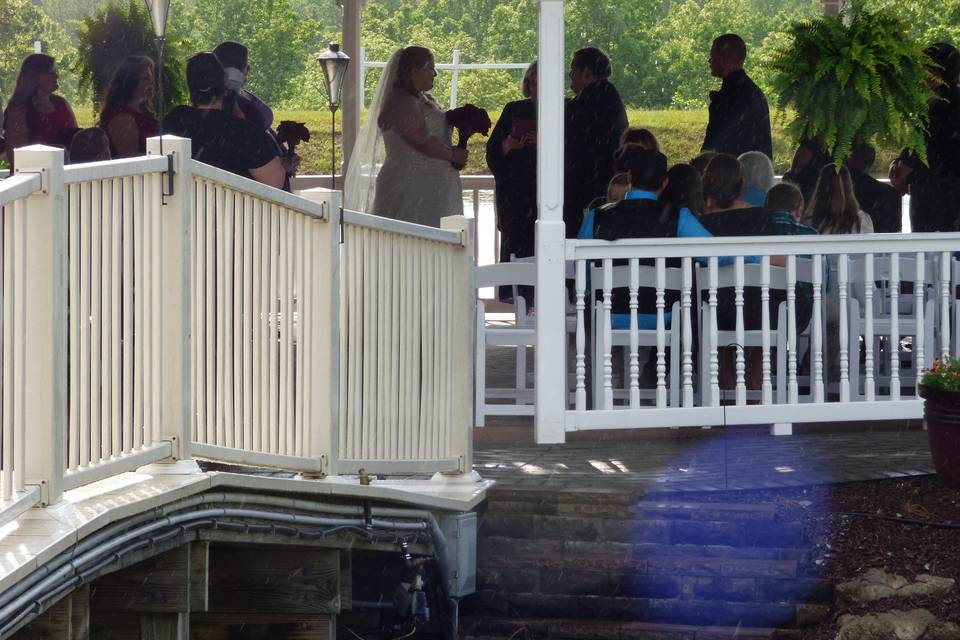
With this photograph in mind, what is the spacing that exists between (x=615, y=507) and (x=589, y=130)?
3.54 m

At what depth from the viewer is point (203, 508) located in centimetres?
531

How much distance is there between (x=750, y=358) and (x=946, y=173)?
6.46ft

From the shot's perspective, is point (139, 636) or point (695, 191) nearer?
point (139, 636)

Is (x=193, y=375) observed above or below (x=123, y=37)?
below

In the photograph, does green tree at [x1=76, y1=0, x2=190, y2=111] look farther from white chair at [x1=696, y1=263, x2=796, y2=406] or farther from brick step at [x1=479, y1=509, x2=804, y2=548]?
brick step at [x1=479, y1=509, x2=804, y2=548]

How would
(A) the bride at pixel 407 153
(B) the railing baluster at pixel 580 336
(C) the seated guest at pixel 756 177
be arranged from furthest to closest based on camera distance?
(A) the bride at pixel 407 153 → (C) the seated guest at pixel 756 177 → (B) the railing baluster at pixel 580 336

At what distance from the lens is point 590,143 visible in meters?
10.1

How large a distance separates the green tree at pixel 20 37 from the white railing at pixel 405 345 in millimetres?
21743

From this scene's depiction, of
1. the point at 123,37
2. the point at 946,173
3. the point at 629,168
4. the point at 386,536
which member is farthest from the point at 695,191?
the point at 123,37

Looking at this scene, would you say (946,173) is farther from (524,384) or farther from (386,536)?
(386,536)

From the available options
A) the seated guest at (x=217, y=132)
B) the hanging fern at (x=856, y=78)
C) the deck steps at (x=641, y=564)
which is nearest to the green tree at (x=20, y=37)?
the seated guest at (x=217, y=132)

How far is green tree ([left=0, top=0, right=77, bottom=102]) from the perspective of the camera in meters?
29.6

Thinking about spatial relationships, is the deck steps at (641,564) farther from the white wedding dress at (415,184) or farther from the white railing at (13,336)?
the white wedding dress at (415,184)

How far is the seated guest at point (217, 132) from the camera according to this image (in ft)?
26.0
